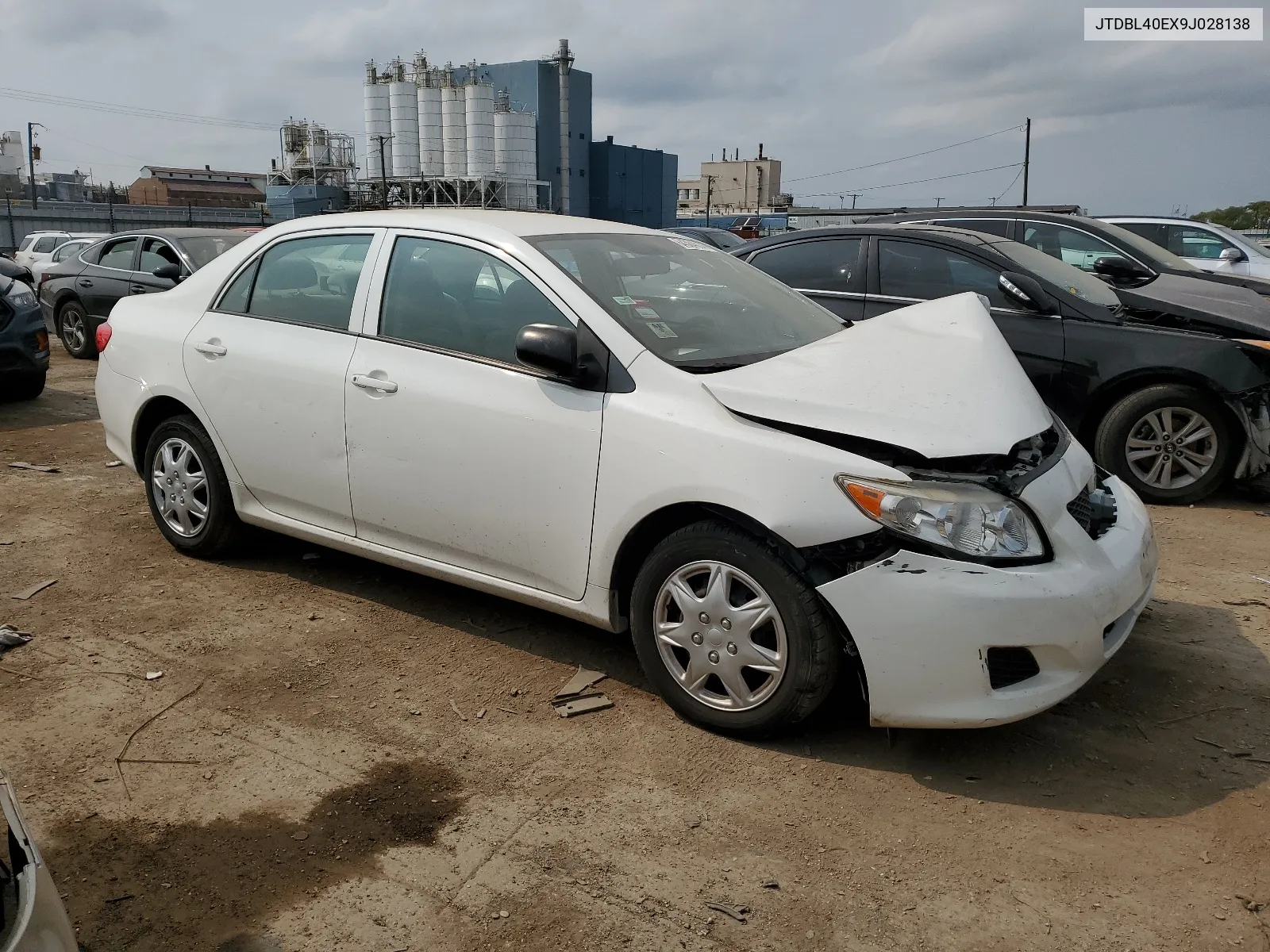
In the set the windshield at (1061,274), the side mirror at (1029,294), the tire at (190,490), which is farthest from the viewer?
the windshield at (1061,274)

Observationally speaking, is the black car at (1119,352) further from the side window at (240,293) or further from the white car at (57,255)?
the white car at (57,255)

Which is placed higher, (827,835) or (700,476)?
(700,476)

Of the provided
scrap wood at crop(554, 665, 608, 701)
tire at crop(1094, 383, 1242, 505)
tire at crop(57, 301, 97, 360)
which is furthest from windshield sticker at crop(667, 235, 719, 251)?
tire at crop(57, 301, 97, 360)

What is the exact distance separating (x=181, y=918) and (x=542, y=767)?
111cm

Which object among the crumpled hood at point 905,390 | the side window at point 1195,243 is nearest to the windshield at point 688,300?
the crumpled hood at point 905,390

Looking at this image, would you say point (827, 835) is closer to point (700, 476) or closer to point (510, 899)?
point (510, 899)

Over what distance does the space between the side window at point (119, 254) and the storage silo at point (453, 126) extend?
5117 cm

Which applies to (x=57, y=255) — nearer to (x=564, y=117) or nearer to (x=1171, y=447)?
(x=1171, y=447)

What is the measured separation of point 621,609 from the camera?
12.1 ft

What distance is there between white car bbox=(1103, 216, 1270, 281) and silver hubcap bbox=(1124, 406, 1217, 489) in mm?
7971

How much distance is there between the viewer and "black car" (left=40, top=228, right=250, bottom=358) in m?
11.4

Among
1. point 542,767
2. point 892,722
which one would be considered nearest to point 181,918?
point 542,767

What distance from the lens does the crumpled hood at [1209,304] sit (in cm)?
632

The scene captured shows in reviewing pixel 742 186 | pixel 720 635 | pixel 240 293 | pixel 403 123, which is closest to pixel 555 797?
pixel 720 635
